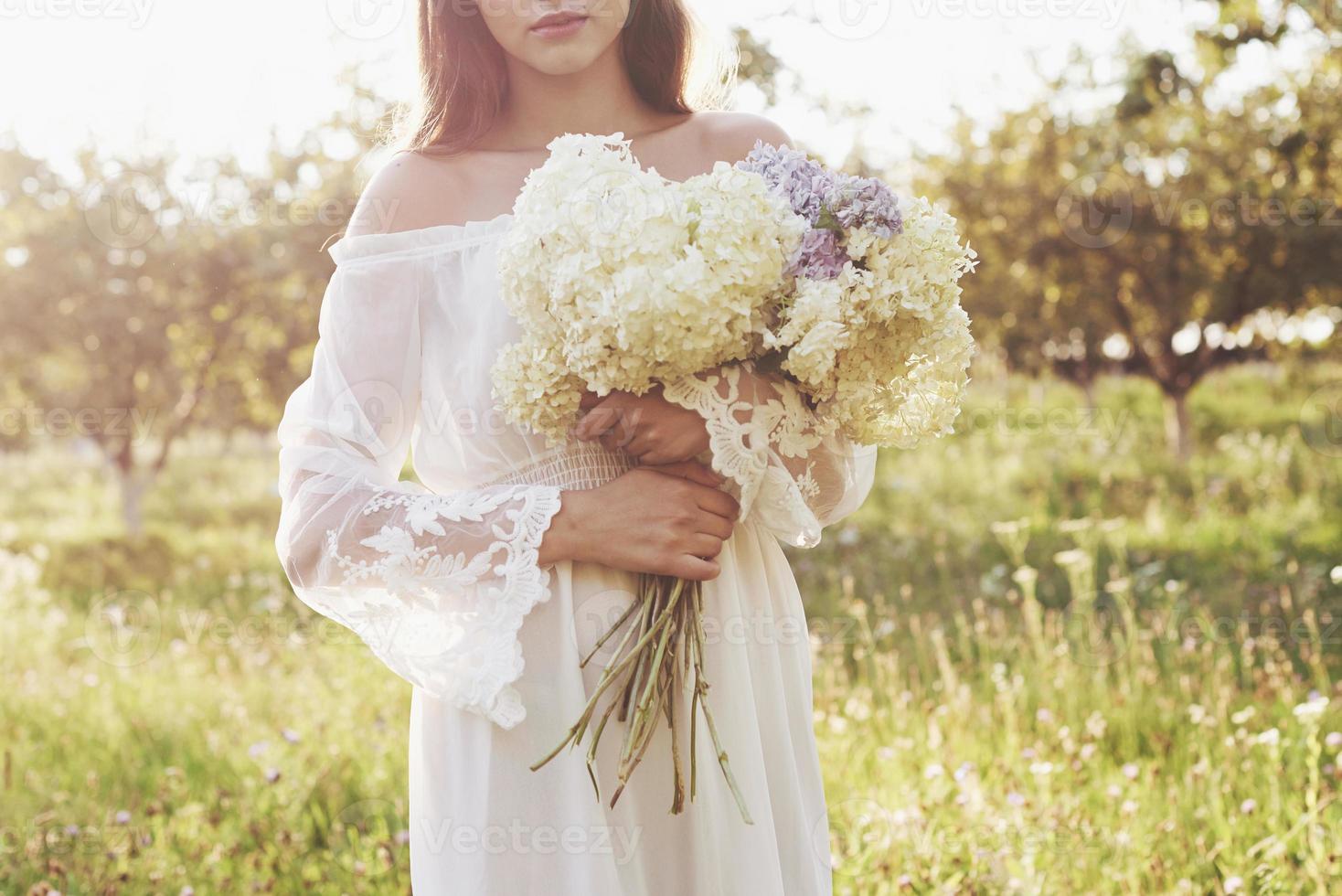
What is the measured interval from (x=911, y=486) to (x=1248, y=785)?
7.81m

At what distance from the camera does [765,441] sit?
2186mm

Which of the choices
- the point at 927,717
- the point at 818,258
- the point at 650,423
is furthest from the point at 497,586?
the point at 927,717

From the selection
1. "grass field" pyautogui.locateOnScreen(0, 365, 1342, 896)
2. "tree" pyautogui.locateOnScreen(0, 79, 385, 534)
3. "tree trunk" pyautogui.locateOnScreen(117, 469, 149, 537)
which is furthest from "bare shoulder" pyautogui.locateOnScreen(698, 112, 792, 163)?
"tree trunk" pyautogui.locateOnScreen(117, 469, 149, 537)

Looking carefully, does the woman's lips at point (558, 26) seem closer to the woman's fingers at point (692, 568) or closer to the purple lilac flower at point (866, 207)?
the purple lilac flower at point (866, 207)

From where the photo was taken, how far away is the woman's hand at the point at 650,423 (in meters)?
2.19

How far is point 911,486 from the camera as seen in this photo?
12.0 metres

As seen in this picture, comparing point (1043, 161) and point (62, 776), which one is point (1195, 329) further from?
point (62, 776)

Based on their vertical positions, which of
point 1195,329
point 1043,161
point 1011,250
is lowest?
point 1195,329

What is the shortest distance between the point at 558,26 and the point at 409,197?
0.48 m

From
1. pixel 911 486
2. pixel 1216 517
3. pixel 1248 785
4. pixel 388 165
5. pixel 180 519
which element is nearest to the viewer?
pixel 388 165

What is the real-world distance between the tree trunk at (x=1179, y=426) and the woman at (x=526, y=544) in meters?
12.7

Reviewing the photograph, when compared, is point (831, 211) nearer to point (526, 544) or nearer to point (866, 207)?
point (866, 207)

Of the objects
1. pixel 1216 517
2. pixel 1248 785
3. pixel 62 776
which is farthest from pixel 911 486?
pixel 62 776

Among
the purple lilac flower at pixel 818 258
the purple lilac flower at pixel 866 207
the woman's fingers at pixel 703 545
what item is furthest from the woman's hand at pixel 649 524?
the purple lilac flower at pixel 866 207
